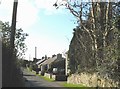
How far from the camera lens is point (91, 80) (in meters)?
33.8

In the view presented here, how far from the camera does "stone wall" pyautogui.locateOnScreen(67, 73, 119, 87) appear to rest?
2800 centimetres

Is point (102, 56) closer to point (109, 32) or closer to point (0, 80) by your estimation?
point (109, 32)

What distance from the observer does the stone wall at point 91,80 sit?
28.0m

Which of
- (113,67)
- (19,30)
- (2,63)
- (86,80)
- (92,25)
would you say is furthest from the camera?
(86,80)

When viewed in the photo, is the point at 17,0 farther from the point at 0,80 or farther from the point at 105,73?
the point at 105,73

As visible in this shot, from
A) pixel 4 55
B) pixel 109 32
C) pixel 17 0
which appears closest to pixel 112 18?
pixel 109 32

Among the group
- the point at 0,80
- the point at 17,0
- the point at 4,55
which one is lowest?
the point at 0,80

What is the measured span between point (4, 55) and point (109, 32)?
2000 cm

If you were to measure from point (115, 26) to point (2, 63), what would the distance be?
59.0ft

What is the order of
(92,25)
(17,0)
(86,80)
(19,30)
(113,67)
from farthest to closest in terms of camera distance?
(86,80)
(92,25)
(19,30)
(113,67)
(17,0)

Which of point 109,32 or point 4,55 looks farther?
point 109,32

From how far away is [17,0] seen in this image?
1805 cm

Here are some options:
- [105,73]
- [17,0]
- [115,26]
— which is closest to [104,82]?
[105,73]

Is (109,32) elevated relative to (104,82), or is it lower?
elevated
